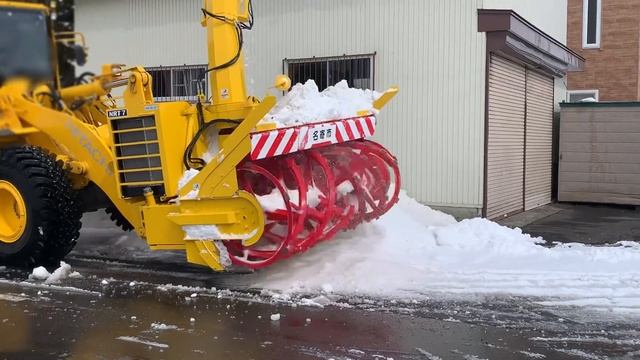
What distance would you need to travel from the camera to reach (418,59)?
1095cm

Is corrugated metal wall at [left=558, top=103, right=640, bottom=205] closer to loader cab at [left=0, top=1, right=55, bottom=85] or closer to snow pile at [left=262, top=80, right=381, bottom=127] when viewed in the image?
snow pile at [left=262, top=80, right=381, bottom=127]

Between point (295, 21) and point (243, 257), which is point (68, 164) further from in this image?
point (295, 21)

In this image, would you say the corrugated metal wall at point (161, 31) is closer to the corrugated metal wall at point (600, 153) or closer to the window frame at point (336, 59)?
the window frame at point (336, 59)

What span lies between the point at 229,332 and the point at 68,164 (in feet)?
10.7

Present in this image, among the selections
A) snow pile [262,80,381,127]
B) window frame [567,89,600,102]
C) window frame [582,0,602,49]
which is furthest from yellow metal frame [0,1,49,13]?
window frame [582,0,602,49]

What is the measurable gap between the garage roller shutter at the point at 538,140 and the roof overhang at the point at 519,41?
0.55 meters

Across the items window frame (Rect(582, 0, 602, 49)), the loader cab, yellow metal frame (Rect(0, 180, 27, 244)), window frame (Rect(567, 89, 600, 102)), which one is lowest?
yellow metal frame (Rect(0, 180, 27, 244))

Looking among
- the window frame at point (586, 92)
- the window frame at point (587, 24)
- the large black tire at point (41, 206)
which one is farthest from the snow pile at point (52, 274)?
the window frame at point (587, 24)

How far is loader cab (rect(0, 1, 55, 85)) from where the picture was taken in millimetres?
2842

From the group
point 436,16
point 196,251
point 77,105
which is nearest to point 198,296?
point 196,251

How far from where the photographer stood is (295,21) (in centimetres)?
1196

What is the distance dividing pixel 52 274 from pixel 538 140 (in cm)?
1046

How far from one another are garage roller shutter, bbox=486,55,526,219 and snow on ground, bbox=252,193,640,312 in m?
2.88

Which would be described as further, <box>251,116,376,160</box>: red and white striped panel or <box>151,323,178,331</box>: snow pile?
<box>251,116,376,160</box>: red and white striped panel
